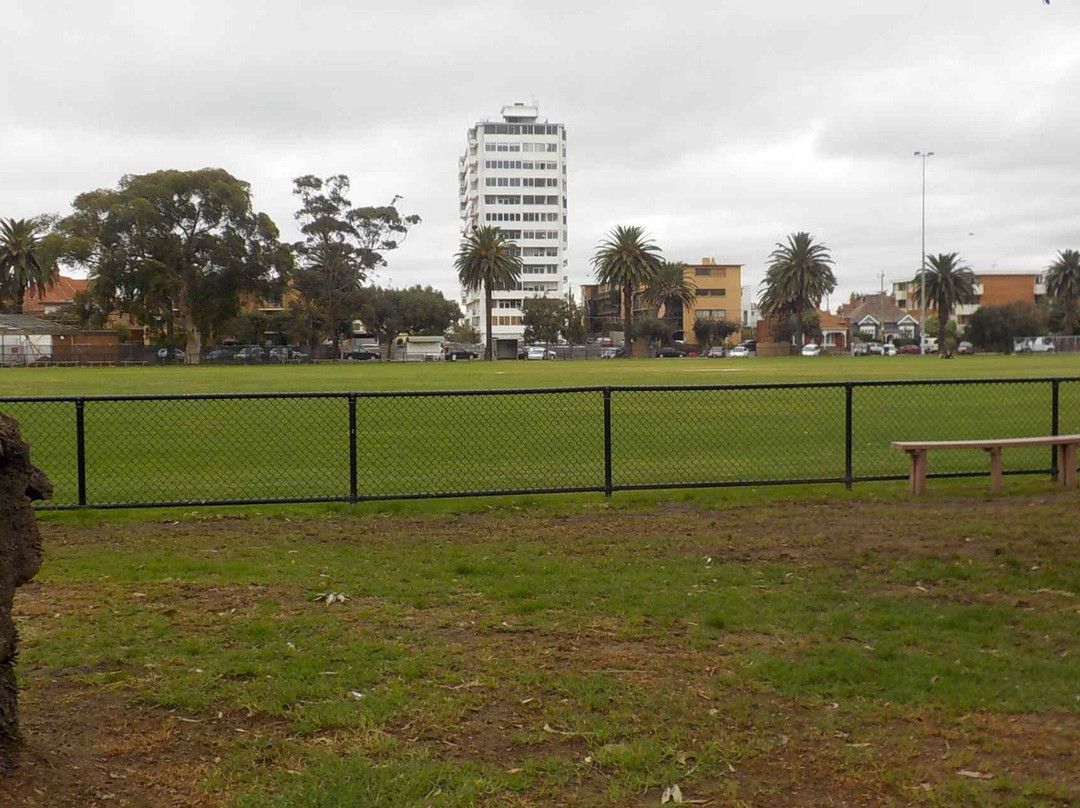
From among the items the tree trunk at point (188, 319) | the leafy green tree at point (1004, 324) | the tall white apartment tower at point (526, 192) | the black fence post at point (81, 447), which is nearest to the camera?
the black fence post at point (81, 447)

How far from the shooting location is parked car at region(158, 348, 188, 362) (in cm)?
7576

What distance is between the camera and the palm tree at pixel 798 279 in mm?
113438

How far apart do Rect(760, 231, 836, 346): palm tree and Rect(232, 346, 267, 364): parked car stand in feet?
190

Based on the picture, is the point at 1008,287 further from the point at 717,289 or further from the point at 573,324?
the point at 573,324

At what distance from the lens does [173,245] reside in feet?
267

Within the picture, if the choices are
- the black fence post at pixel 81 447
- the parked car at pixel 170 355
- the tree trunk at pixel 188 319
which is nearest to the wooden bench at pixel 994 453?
the black fence post at pixel 81 447

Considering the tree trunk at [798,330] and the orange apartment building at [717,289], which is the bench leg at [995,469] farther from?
the orange apartment building at [717,289]

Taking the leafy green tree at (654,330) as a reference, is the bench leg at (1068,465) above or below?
below

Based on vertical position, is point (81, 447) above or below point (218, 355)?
below

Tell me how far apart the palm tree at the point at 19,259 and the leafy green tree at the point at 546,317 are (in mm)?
51465

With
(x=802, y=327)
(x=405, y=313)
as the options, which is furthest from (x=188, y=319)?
(x=802, y=327)

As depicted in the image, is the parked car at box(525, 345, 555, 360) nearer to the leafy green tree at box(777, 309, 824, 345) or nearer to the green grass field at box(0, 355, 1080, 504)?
the leafy green tree at box(777, 309, 824, 345)

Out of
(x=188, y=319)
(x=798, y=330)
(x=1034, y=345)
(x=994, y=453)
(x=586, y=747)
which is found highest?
(x=188, y=319)

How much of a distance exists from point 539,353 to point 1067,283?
5759 cm
